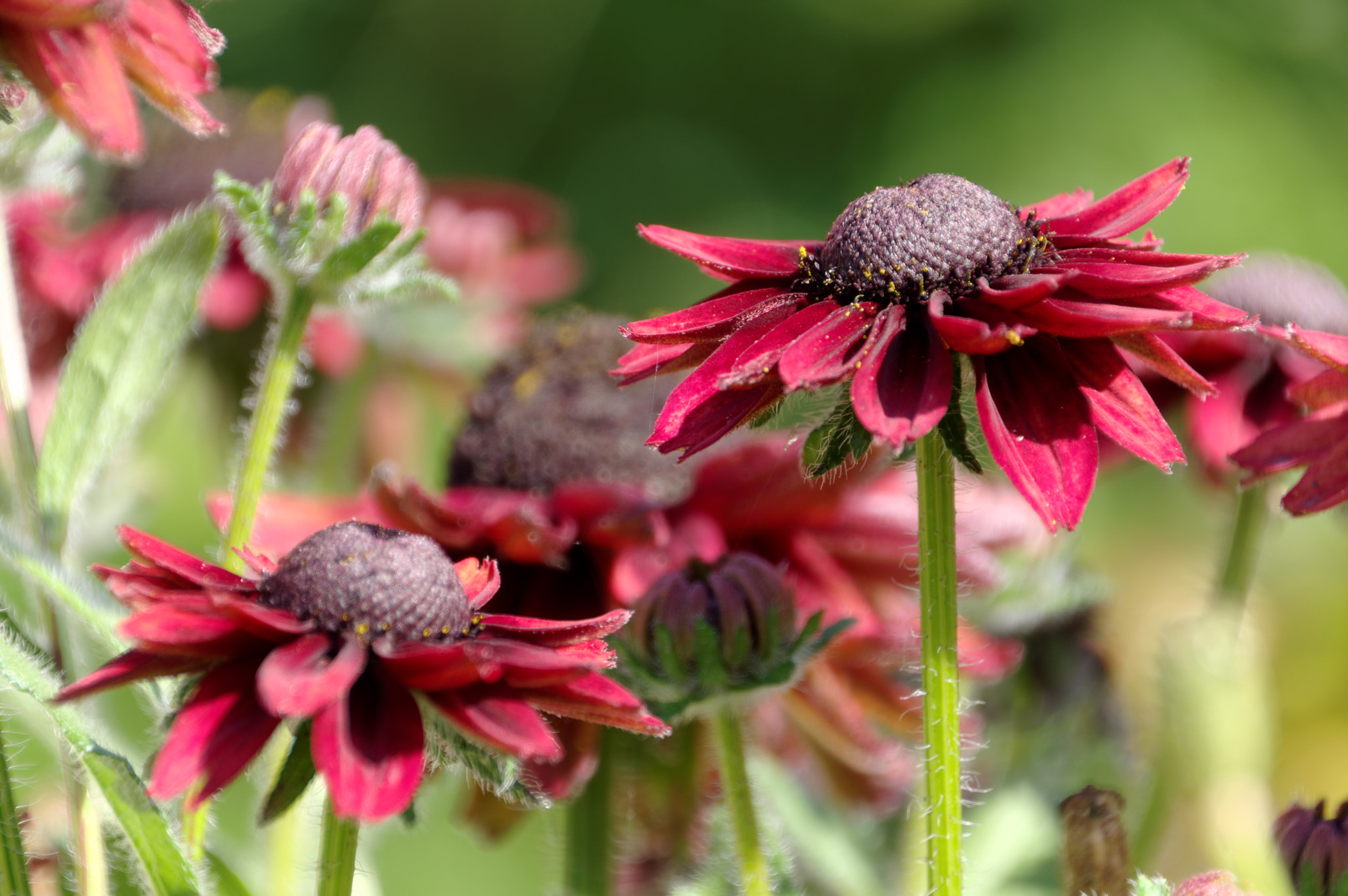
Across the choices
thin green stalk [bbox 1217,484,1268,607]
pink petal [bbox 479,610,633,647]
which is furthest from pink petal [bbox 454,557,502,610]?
thin green stalk [bbox 1217,484,1268,607]

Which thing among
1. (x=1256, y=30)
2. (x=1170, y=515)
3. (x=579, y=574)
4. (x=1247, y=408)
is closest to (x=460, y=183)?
(x=579, y=574)

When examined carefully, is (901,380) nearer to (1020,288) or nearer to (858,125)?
(1020,288)

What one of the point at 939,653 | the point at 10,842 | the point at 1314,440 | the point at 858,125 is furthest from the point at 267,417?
the point at 858,125

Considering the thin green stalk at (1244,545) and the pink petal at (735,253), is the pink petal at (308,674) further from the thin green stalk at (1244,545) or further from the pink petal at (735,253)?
the thin green stalk at (1244,545)

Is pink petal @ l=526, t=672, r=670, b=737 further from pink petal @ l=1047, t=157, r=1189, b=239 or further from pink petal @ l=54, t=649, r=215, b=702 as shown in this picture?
pink petal @ l=1047, t=157, r=1189, b=239

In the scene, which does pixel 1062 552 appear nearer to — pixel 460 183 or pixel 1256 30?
pixel 460 183
